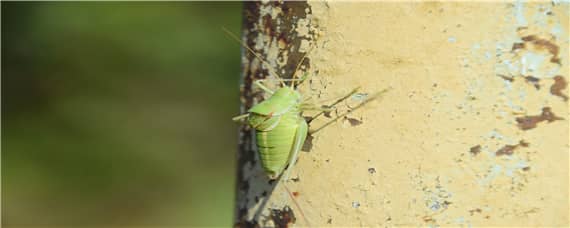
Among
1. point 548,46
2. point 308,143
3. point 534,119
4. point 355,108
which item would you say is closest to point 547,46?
point 548,46

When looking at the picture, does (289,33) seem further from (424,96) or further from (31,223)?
(31,223)

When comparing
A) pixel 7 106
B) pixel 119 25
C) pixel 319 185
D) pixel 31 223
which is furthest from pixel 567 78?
pixel 7 106

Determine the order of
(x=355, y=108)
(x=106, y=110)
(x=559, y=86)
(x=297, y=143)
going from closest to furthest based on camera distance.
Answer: (x=559, y=86) < (x=355, y=108) < (x=297, y=143) < (x=106, y=110)

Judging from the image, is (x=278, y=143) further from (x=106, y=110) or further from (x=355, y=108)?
(x=106, y=110)

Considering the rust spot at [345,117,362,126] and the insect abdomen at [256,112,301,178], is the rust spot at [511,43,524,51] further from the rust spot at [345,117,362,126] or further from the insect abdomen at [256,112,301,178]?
the insect abdomen at [256,112,301,178]

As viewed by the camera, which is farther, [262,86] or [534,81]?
[262,86]

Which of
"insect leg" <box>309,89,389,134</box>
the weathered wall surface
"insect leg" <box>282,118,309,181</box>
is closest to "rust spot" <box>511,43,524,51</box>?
the weathered wall surface
